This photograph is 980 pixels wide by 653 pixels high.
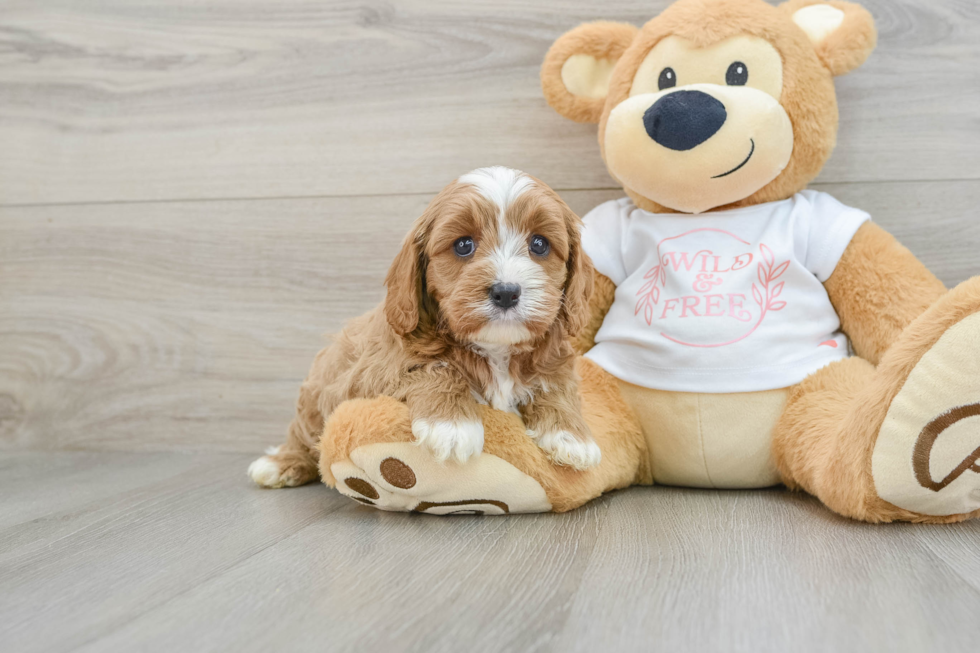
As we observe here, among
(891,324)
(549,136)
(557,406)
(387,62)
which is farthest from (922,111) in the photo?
(387,62)

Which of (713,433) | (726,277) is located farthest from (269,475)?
(726,277)

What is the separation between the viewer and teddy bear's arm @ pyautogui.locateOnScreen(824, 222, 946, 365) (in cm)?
134

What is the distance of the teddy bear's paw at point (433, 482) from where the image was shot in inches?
44.4

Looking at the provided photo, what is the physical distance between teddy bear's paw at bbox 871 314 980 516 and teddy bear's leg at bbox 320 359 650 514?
0.46 meters

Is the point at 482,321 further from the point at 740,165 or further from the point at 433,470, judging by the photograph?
the point at 740,165

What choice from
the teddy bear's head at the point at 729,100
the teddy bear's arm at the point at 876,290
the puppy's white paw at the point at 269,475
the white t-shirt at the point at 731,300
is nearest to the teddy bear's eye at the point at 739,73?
the teddy bear's head at the point at 729,100

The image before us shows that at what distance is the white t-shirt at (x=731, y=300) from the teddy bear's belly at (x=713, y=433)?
0.02 metres

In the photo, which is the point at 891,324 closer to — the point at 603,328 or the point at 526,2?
the point at 603,328

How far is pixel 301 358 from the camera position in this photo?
6.21ft

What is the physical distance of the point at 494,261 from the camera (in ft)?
3.59

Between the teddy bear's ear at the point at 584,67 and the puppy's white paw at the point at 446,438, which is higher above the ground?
the teddy bear's ear at the point at 584,67

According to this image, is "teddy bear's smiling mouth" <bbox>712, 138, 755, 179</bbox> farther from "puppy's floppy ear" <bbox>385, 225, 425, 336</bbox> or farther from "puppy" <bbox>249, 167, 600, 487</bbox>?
"puppy's floppy ear" <bbox>385, 225, 425, 336</bbox>

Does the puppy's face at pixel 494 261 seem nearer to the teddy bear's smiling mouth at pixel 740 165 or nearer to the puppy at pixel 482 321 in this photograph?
the puppy at pixel 482 321

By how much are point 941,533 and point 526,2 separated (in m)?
1.39
